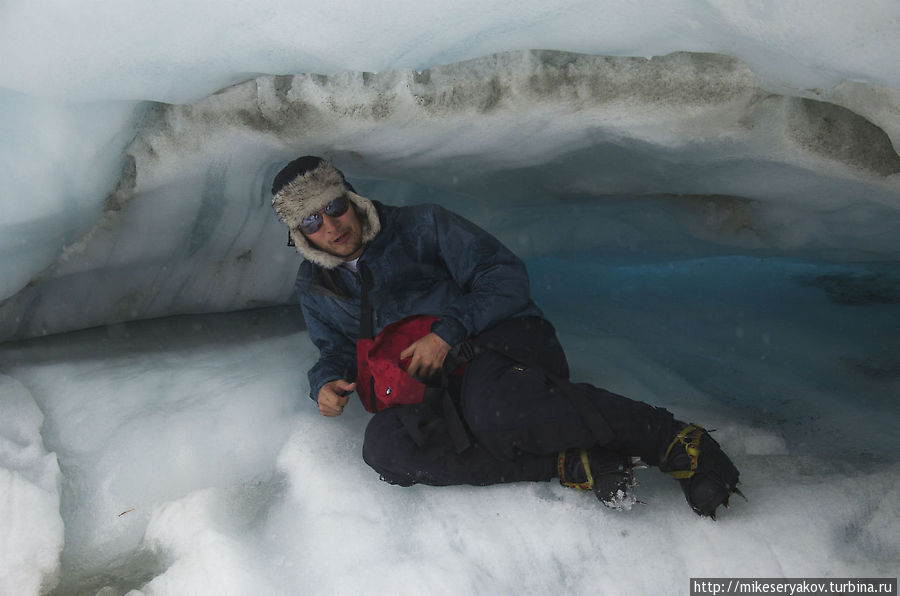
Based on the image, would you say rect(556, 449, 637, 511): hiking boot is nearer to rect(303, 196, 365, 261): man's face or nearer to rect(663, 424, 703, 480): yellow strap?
rect(663, 424, 703, 480): yellow strap

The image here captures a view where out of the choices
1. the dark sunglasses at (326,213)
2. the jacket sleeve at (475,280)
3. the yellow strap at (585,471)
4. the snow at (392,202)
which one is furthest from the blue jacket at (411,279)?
the yellow strap at (585,471)

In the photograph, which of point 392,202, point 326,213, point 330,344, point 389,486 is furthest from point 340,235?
point 392,202

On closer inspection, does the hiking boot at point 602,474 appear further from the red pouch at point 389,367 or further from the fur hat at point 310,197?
the fur hat at point 310,197

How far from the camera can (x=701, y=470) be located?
1.41m

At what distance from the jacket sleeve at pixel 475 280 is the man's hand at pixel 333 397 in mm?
293

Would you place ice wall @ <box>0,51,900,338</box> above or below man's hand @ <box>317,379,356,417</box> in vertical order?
above

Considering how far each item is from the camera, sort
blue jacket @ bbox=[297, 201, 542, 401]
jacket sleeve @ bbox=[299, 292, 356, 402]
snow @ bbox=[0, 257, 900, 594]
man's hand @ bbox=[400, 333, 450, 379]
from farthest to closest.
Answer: jacket sleeve @ bbox=[299, 292, 356, 402] < blue jacket @ bbox=[297, 201, 542, 401] < man's hand @ bbox=[400, 333, 450, 379] < snow @ bbox=[0, 257, 900, 594]

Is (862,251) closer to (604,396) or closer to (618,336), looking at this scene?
(618,336)

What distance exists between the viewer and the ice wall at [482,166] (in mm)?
1767

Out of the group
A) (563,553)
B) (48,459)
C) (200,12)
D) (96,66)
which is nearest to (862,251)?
(563,553)

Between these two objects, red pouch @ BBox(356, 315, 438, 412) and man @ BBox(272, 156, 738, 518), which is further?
red pouch @ BBox(356, 315, 438, 412)

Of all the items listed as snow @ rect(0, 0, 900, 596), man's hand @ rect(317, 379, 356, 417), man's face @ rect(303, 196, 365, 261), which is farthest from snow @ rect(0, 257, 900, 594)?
man's face @ rect(303, 196, 365, 261)

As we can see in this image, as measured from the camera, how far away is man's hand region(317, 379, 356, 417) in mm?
1715

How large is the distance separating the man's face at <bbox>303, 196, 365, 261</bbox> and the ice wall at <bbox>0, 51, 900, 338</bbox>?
33 cm
